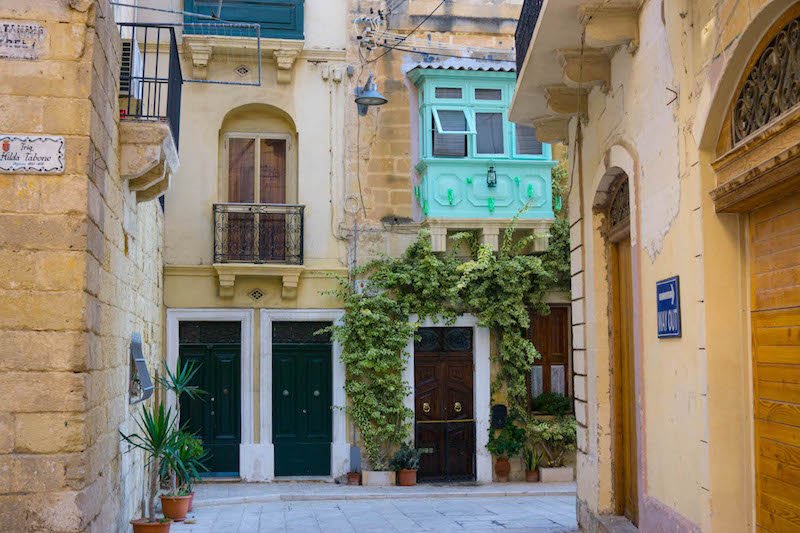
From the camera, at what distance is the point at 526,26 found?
32.2 feet

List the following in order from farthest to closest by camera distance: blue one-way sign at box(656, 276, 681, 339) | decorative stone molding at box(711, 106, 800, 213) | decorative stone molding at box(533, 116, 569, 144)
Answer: decorative stone molding at box(533, 116, 569, 144) < blue one-way sign at box(656, 276, 681, 339) < decorative stone molding at box(711, 106, 800, 213)

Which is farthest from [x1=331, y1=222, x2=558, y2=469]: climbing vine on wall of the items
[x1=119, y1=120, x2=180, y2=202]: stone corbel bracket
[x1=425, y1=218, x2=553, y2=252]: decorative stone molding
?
[x1=119, y1=120, x2=180, y2=202]: stone corbel bracket

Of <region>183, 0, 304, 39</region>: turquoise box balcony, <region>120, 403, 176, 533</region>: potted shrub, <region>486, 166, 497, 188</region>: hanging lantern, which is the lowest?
<region>120, 403, 176, 533</region>: potted shrub

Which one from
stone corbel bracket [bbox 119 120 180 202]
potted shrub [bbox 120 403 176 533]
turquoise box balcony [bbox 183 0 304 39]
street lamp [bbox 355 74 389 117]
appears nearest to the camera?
stone corbel bracket [bbox 119 120 180 202]

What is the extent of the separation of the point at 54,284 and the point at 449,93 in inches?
430

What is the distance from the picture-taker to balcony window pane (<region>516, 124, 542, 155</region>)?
54.0ft

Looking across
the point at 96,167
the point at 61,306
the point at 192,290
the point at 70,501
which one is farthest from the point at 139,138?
the point at 192,290

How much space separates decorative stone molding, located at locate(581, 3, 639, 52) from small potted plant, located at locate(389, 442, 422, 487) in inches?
366

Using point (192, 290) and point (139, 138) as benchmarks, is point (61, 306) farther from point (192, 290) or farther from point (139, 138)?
point (192, 290)

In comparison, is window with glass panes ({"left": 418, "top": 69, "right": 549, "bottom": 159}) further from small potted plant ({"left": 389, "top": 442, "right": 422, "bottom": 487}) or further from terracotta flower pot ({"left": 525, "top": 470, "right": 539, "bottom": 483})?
terracotta flower pot ({"left": 525, "top": 470, "right": 539, "bottom": 483})

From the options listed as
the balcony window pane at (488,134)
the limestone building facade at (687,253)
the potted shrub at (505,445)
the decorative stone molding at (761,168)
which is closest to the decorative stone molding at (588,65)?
the limestone building facade at (687,253)

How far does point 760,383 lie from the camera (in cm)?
560

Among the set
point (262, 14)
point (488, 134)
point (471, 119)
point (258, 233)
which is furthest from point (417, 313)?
point (262, 14)

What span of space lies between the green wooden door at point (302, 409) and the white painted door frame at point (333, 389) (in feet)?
0.64
